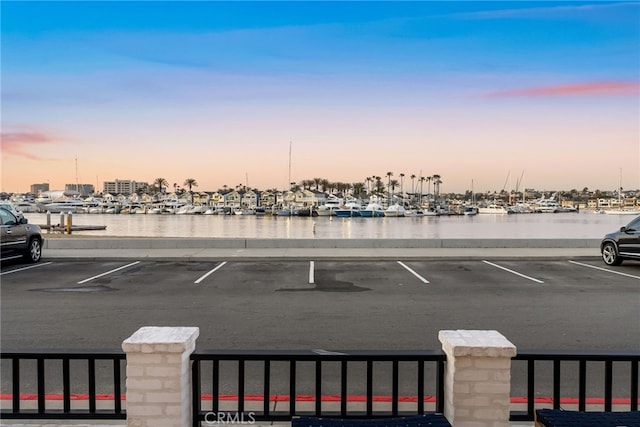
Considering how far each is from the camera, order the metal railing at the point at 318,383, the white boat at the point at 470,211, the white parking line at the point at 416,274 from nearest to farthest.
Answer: the metal railing at the point at 318,383 → the white parking line at the point at 416,274 → the white boat at the point at 470,211

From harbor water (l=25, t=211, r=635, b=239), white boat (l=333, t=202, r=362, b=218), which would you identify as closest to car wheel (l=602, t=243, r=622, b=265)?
harbor water (l=25, t=211, r=635, b=239)

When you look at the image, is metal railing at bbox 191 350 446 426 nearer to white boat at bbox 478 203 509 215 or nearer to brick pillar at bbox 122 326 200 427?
brick pillar at bbox 122 326 200 427

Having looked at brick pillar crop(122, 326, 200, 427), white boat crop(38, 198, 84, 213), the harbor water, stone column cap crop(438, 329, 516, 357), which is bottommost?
the harbor water

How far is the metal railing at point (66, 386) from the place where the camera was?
393cm

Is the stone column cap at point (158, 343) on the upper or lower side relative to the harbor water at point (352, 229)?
upper

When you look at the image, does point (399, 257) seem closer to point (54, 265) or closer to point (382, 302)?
point (382, 302)

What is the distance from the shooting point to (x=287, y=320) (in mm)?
9023

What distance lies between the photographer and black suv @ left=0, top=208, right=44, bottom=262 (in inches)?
614

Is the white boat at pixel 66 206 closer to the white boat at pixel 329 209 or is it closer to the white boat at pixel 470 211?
the white boat at pixel 329 209

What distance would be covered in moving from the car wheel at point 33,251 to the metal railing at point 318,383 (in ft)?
44.0

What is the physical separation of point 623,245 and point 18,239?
19.6 metres

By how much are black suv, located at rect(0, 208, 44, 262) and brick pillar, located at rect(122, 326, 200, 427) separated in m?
14.3

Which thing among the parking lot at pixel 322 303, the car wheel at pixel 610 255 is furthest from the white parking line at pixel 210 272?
the car wheel at pixel 610 255

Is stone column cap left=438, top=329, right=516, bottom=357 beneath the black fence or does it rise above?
above
